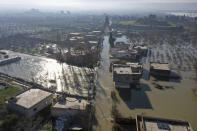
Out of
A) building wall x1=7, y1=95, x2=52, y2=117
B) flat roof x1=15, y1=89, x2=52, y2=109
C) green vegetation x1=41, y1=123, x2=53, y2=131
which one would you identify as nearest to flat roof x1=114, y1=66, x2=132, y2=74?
flat roof x1=15, y1=89, x2=52, y2=109

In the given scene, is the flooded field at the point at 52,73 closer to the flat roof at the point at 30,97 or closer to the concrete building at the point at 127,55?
the flat roof at the point at 30,97

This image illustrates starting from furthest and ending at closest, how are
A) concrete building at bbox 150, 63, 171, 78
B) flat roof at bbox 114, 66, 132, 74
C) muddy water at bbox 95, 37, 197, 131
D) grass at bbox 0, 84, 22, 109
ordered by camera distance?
concrete building at bbox 150, 63, 171, 78 < flat roof at bbox 114, 66, 132, 74 < grass at bbox 0, 84, 22, 109 < muddy water at bbox 95, 37, 197, 131

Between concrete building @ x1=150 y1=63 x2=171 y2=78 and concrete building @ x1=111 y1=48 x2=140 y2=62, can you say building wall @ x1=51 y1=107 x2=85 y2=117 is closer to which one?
concrete building @ x1=150 y1=63 x2=171 y2=78

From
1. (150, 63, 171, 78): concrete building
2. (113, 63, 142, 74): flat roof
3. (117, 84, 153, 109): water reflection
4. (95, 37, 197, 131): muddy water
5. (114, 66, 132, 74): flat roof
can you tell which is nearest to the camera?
(95, 37, 197, 131): muddy water

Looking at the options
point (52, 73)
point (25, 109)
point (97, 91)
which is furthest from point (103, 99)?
point (52, 73)

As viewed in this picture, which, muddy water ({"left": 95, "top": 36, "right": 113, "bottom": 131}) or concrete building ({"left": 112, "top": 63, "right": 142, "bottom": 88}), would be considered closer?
muddy water ({"left": 95, "top": 36, "right": 113, "bottom": 131})

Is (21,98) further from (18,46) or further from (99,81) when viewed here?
(18,46)

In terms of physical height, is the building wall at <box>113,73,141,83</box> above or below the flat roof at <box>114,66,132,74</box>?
below

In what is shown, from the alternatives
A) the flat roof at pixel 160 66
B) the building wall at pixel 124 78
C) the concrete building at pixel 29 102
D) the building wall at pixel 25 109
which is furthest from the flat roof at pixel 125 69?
the building wall at pixel 25 109

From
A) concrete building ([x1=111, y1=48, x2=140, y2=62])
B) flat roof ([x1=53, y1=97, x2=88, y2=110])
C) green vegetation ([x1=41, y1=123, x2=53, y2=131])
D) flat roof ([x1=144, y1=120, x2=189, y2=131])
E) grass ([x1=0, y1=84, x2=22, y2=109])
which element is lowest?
green vegetation ([x1=41, y1=123, x2=53, y2=131])
